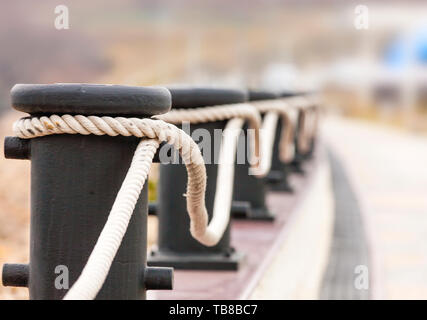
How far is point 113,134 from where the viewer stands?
82.0 inches

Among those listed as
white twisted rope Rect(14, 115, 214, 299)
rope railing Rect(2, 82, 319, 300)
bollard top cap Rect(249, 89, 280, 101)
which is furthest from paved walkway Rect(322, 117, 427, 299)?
white twisted rope Rect(14, 115, 214, 299)

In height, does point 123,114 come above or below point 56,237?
above

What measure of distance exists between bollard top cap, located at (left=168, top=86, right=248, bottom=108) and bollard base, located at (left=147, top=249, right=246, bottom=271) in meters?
0.63

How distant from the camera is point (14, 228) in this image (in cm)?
632

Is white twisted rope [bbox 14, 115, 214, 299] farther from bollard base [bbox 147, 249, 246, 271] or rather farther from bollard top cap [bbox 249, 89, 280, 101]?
bollard top cap [bbox 249, 89, 280, 101]

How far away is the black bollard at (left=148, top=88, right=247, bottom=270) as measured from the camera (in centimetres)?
338

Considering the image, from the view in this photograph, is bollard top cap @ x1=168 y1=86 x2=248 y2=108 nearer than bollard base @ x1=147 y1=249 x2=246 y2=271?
Yes

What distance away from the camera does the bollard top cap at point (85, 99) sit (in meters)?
2.06

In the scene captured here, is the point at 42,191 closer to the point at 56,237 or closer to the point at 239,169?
the point at 56,237

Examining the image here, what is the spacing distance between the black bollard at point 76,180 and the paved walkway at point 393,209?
2.10 m

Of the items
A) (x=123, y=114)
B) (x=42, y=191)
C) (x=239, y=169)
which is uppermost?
(x=123, y=114)

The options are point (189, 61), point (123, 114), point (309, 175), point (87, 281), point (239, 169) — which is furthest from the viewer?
point (189, 61)

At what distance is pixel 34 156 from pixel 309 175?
18.5 feet

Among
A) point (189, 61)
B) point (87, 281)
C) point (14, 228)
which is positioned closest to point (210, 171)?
point (87, 281)
